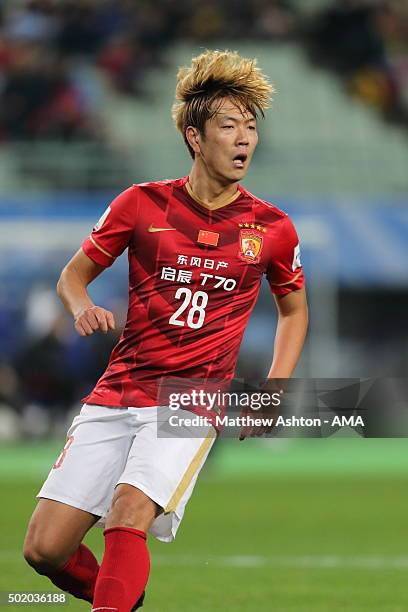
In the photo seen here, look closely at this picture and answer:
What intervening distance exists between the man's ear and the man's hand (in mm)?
824

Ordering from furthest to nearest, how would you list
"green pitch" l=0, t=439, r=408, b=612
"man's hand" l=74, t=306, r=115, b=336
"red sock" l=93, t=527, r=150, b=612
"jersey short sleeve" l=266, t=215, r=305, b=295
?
"green pitch" l=0, t=439, r=408, b=612 → "jersey short sleeve" l=266, t=215, r=305, b=295 → "man's hand" l=74, t=306, r=115, b=336 → "red sock" l=93, t=527, r=150, b=612

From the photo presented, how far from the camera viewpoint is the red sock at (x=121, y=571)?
4.32m

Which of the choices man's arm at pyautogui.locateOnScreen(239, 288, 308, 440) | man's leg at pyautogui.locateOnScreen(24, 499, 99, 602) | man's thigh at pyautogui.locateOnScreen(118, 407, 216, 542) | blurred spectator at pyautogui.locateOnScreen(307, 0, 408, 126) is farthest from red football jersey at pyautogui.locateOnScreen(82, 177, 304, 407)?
blurred spectator at pyautogui.locateOnScreen(307, 0, 408, 126)

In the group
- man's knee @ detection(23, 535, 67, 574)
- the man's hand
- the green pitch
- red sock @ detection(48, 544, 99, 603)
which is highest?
the man's hand

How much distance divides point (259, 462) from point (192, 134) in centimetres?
1158

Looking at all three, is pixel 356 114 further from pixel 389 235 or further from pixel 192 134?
pixel 192 134

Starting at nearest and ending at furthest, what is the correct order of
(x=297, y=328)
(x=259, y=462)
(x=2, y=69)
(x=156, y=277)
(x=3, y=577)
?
1. (x=156, y=277)
2. (x=297, y=328)
3. (x=3, y=577)
4. (x=259, y=462)
5. (x=2, y=69)

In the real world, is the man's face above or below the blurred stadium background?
above

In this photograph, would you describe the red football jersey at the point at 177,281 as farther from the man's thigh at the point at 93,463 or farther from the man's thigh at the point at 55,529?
the man's thigh at the point at 55,529

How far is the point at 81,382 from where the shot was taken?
18.2 metres

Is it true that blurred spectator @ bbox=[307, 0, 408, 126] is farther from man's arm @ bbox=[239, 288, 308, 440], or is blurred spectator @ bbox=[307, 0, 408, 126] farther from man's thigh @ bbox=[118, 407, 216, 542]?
man's thigh @ bbox=[118, 407, 216, 542]

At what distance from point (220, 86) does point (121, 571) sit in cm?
182

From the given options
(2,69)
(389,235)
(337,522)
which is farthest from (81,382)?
(337,522)

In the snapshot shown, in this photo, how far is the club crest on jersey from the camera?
494 centimetres
